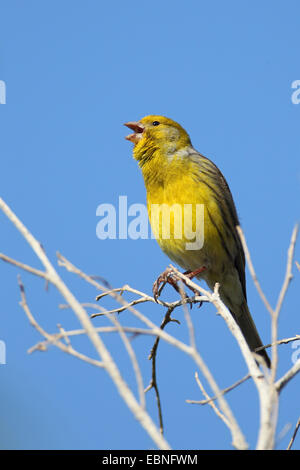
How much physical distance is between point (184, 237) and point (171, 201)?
33cm

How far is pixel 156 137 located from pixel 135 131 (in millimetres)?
289

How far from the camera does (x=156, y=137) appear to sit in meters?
5.69

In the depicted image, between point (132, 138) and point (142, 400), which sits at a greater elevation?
point (132, 138)

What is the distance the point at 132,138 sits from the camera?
5.75 metres

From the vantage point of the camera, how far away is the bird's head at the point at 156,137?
220 inches

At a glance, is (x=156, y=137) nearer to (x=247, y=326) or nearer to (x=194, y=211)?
(x=194, y=211)

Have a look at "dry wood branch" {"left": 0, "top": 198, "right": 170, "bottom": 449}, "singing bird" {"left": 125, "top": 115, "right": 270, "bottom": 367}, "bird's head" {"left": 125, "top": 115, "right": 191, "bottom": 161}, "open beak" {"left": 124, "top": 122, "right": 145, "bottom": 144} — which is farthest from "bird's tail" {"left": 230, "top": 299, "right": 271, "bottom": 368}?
"dry wood branch" {"left": 0, "top": 198, "right": 170, "bottom": 449}

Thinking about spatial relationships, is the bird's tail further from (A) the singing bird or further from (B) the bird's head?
(B) the bird's head

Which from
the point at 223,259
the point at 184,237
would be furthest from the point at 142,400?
the point at 223,259

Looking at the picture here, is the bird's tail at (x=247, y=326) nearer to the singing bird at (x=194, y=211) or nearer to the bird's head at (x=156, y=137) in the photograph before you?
the singing bird at (x=194, y=211)

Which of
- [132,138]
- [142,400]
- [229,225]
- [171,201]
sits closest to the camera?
[142,400]

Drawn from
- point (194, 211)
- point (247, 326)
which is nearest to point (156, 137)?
point (194, 211)
